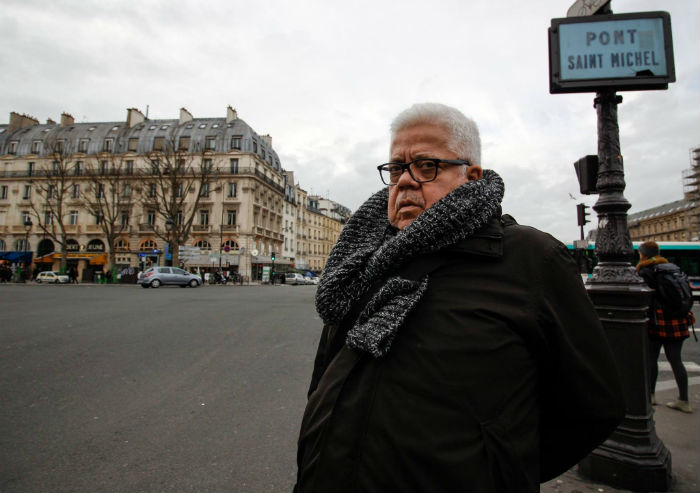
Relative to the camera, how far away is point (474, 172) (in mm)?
1603

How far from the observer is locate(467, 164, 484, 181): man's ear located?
5.21 feet

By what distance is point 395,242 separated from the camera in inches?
52.4

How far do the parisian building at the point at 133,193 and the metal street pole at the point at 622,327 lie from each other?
1833 inches

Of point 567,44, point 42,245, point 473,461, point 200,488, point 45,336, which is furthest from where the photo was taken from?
point 42,245

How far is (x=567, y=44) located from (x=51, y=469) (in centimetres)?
484

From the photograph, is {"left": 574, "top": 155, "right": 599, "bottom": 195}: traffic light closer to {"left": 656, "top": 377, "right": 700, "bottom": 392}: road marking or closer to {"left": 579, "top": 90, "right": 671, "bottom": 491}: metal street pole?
{"left": 579, "top": 90, "right": 671, "bottom": 491}: metal street pole

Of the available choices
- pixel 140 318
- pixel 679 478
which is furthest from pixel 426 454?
pixel 140 318

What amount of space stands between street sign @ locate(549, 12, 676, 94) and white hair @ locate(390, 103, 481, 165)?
201 cm

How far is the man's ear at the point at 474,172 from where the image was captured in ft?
5.21

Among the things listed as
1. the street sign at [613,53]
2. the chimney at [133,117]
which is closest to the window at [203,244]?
the chimney at [133,117]

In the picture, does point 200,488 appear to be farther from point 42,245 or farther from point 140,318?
point 42,245

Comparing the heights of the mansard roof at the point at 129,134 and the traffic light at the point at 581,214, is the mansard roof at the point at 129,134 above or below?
above

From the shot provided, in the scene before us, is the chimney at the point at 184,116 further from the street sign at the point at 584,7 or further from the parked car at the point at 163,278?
the street sign at the point at 584,7

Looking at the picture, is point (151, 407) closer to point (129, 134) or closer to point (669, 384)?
point (669, 384)
